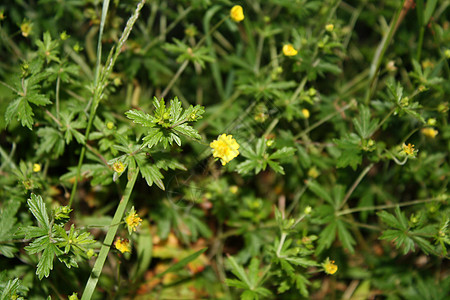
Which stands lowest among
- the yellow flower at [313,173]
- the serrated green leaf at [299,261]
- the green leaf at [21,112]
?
the serrated green leaf at [299,261]

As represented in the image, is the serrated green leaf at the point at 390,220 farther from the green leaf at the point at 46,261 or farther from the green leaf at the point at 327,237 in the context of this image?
the green leaf at the point at 46,261

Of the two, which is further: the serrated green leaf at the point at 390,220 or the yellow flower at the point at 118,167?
the serrated green leaf at the point at 390,220

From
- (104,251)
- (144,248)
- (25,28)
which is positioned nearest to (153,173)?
(104,251)

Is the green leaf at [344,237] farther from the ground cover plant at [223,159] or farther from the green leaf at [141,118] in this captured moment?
the green leaf at [141,118]

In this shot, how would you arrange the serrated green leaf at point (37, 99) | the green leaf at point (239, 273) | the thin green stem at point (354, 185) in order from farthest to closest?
the thin green stem at point (354, 185) < the green leaf at point (239, 273) < the serrated green leaf at point (37, 99)

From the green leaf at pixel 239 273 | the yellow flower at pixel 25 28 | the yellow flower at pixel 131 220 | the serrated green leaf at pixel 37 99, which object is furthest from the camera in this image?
the yellow flower at pixel 25 28

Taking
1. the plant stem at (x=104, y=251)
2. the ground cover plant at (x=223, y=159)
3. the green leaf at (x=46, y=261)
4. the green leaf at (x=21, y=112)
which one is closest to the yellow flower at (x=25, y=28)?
the ground cover plant at (x=223, y=159)

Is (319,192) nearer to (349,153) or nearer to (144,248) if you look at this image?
Result: (349,153)

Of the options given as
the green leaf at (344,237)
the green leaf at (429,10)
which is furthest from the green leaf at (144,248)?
the green leaf at (429,10)

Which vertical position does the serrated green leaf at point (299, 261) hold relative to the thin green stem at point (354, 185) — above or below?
below

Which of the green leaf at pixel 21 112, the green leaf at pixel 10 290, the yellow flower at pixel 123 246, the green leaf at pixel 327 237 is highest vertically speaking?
the green leaf at pixel 21 112
